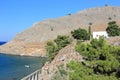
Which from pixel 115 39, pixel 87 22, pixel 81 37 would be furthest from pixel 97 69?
pixel 87 22

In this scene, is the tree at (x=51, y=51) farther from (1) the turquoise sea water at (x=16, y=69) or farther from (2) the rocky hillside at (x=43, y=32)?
(2) the rocky hillside at (x=43, y=32)

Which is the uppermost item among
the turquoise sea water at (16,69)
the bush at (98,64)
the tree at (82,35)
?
the tree at (82,35)

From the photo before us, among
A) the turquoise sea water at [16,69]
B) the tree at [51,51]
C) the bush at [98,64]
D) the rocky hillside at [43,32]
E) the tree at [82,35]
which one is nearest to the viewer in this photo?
the bush at [98,64]

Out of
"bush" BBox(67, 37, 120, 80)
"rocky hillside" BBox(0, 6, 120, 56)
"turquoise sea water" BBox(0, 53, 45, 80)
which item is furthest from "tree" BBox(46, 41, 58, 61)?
"rocky hillside" BBox(0, 6, 120, 56)

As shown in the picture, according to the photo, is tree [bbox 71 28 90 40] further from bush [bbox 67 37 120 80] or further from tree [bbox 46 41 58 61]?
bush [bbox 67 37 120 80]

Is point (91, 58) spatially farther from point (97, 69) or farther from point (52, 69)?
point (52, 69)

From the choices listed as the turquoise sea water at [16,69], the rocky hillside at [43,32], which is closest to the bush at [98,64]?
the turquoise sea water at [16,69]

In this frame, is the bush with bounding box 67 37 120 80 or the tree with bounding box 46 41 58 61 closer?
the bush with bounding box 67 37 120 80

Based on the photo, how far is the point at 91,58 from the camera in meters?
24.9

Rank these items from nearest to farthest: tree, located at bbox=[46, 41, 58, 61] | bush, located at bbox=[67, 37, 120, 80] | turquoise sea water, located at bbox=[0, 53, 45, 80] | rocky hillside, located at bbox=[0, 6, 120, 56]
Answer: bush, located at bbox=[67, 37, 120, 80]
turquoise sea water, located at bbox=[0, 53, 45, 80]
tree, located at bbox=[46, 41, 58, 61]
rocky hillside, located at bbox=[0, 6, 120, 56]

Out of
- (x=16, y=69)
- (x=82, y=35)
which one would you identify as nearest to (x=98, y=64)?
(x=16, y=69)

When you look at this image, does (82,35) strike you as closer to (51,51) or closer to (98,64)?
(51,51)

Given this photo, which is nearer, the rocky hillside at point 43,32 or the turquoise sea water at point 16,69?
the turquoise sea water at point 16,69

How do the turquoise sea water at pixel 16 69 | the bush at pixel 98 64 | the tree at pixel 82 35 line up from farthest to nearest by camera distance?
the tree at pixel 82 35
the turquoise sea water at pixel 16 69
the bush at pixel 98 64
